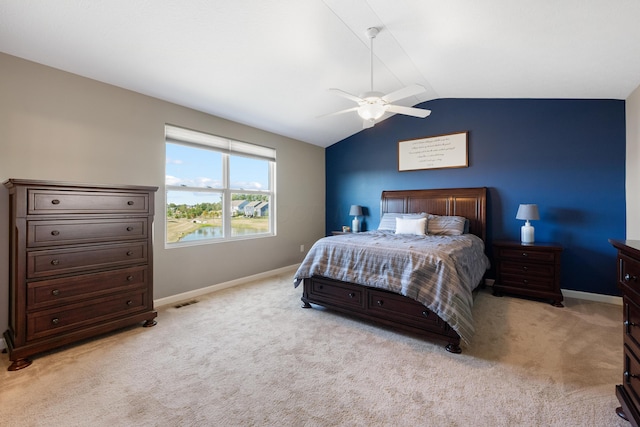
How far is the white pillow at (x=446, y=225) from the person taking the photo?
3.90 meters

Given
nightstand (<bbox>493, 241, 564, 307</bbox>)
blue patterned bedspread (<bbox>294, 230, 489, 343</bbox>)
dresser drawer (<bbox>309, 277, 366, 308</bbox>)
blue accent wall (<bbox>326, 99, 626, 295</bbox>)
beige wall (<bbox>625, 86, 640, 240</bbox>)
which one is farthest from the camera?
blue accent wall (<bbox>326, 99, 626, 295</bbox>)

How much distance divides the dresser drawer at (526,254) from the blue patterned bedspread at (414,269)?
0.59 m

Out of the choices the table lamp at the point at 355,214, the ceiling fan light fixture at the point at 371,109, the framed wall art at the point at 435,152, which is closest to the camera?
the ceiling fan light fixture at the point at 371,109

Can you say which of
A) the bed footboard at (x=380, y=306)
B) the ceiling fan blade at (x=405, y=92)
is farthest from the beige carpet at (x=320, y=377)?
the ceiling fan blade at (x=405, y=92)

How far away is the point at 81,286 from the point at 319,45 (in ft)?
9.92

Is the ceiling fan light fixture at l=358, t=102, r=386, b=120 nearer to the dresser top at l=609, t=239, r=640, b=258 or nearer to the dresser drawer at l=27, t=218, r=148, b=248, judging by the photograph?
the dresser top at l=609, t=239, r=640, b=258

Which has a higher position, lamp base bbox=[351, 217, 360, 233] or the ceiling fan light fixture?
the ceiling fan light fixture

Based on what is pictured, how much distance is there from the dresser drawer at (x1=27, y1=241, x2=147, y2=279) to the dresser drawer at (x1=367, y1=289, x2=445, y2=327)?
2271 millimetres

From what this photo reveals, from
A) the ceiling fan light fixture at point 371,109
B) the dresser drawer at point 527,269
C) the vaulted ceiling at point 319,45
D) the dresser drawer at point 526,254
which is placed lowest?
the dresser drawer at point 527,269

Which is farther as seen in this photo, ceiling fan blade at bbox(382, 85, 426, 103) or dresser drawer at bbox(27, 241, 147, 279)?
ceiling fan blade at bbox(382, 85, 426, 103)

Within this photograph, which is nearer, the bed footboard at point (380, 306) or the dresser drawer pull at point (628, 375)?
the dresser drawer pull at point (628, 375)

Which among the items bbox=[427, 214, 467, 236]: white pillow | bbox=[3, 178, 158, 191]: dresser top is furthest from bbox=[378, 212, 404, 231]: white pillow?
bbox=[3, 178, 158, 191]: dresser top

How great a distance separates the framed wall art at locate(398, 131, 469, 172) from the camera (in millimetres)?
4340

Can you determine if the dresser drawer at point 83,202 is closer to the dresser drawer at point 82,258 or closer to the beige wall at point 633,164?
the dresser drawer at point 82,258
